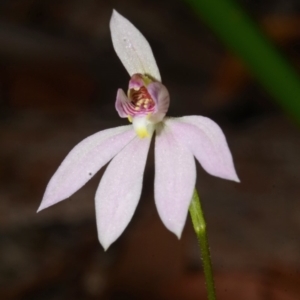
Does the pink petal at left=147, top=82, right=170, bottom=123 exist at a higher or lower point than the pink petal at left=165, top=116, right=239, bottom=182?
higher

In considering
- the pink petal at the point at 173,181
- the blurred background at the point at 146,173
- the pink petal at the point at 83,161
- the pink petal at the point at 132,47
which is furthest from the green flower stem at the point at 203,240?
the blurred background at the point at 146,173

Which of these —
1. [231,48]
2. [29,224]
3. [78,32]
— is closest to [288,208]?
[29,224]

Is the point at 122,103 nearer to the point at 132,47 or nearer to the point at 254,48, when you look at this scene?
the point at 132,47

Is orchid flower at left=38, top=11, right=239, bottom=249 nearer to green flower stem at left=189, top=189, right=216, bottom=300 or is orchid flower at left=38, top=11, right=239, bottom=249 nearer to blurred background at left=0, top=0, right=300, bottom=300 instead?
green flower stem at left=189, top=189, right=216, bottom=300

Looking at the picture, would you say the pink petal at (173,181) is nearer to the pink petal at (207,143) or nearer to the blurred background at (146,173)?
the pink petal at (207,143)

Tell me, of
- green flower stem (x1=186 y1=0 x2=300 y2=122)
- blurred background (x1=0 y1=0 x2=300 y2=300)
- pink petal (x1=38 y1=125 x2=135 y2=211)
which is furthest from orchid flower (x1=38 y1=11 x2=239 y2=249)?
blurred background (x1=0 y1=0 x2=300 y2=300)
